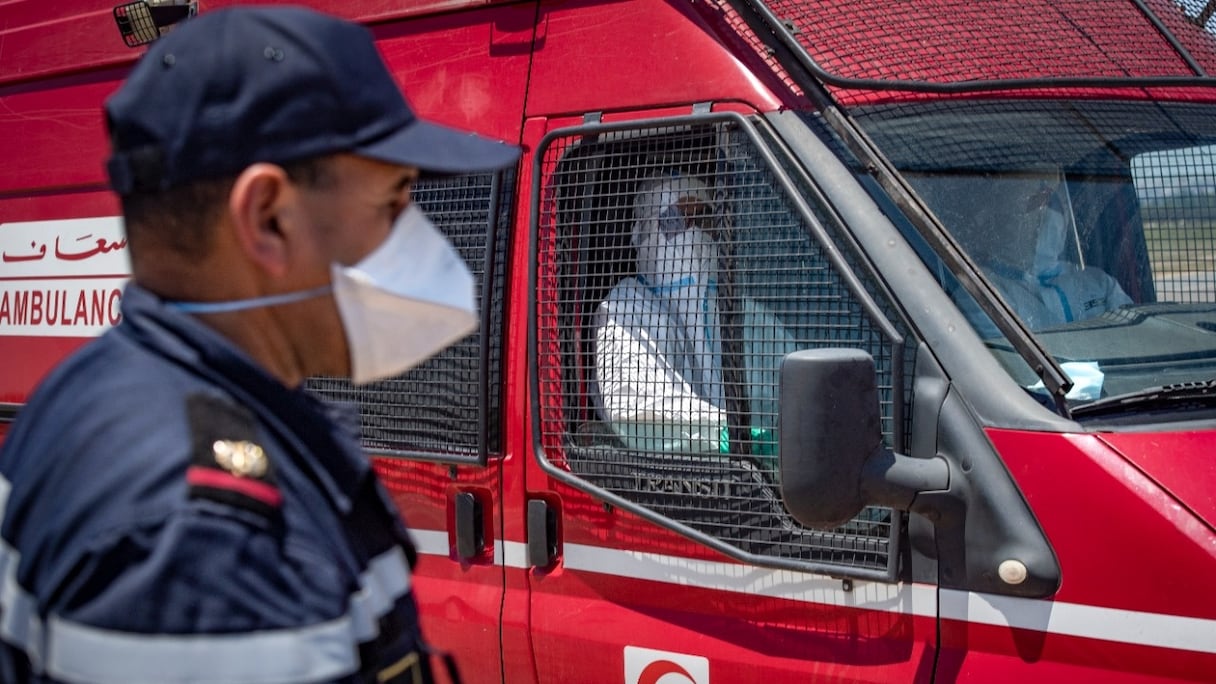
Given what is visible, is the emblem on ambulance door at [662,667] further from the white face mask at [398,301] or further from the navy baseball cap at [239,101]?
the navy baseball cap at [239,101]

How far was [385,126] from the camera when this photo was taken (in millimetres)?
1207

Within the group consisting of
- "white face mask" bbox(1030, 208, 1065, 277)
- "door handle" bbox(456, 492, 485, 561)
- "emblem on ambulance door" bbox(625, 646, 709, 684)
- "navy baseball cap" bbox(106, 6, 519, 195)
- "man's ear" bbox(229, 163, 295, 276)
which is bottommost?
"emblem on ambulance door" bbox(625, 646, 709, 684)

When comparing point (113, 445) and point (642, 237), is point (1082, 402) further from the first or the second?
point (113, 445)

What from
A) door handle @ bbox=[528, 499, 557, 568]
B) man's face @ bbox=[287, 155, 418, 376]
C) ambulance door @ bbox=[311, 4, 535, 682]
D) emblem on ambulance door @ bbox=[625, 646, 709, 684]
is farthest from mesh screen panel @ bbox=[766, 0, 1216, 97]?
man's face @ bbox=[287, 155, 418, 376]

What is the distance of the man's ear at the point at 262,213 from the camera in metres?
1.14

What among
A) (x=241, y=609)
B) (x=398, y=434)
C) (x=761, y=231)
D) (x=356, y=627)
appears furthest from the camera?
(x=398, y=434)

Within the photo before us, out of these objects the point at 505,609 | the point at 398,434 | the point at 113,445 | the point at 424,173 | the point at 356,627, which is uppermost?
the point at 424,173

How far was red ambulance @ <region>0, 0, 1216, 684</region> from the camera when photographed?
2.14 m

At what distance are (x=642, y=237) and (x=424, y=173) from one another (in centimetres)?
146

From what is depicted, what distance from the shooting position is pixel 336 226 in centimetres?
124

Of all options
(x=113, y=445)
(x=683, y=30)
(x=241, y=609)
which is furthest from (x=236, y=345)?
(x=683, y=30)

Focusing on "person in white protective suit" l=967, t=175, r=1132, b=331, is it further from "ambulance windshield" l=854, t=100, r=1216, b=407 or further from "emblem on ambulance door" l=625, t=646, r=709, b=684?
"emblem on ambulance door" l=625, t=646, r=709, b=684

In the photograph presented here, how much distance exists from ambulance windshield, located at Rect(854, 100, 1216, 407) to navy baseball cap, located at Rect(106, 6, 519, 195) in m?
1.50

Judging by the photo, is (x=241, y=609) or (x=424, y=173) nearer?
(x=241, y=609)
